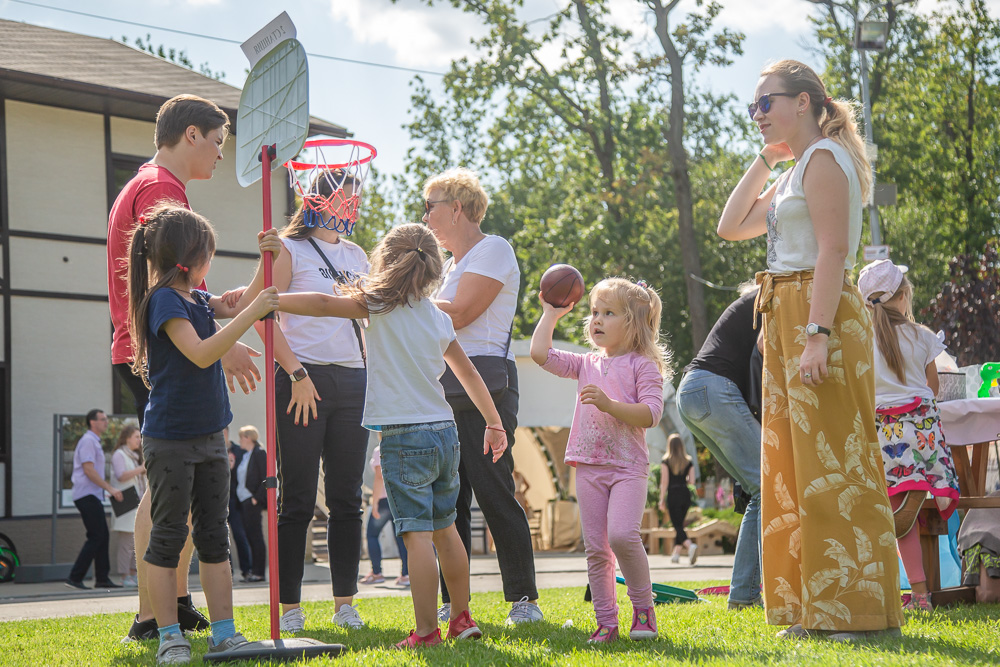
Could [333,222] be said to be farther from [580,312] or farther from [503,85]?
[580,312]

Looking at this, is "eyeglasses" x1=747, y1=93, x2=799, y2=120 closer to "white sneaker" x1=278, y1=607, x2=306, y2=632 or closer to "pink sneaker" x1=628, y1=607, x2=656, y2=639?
"pink sneaker" x1=628, y1=607, x2=656, y2=639

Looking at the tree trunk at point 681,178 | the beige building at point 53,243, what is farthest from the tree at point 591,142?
the beige building at point 53,243

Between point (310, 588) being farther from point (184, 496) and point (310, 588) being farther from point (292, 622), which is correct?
point (184, 496)

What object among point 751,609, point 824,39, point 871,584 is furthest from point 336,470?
point 824,39

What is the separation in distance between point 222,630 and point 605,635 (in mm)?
1562

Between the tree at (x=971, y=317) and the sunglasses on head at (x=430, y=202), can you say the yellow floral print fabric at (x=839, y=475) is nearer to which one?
the sunglasses on head at (x=430, y=202)

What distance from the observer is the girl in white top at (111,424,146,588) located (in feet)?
40.9

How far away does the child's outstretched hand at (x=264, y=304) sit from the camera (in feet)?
12.4

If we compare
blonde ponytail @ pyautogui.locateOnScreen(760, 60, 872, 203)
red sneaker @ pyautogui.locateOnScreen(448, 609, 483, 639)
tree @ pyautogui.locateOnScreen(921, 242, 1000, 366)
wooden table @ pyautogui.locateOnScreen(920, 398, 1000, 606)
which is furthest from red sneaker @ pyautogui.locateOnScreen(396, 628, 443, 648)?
tree @ pyautogui.locateOnScreen(921, 242, 1000, 366)

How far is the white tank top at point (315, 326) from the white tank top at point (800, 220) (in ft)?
7.24

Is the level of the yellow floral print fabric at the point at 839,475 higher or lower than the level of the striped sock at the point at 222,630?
higher

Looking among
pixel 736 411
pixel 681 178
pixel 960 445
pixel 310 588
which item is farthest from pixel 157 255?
pixel 681 178

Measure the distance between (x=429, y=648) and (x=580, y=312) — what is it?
29055 millimetres

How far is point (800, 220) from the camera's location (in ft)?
13.4
